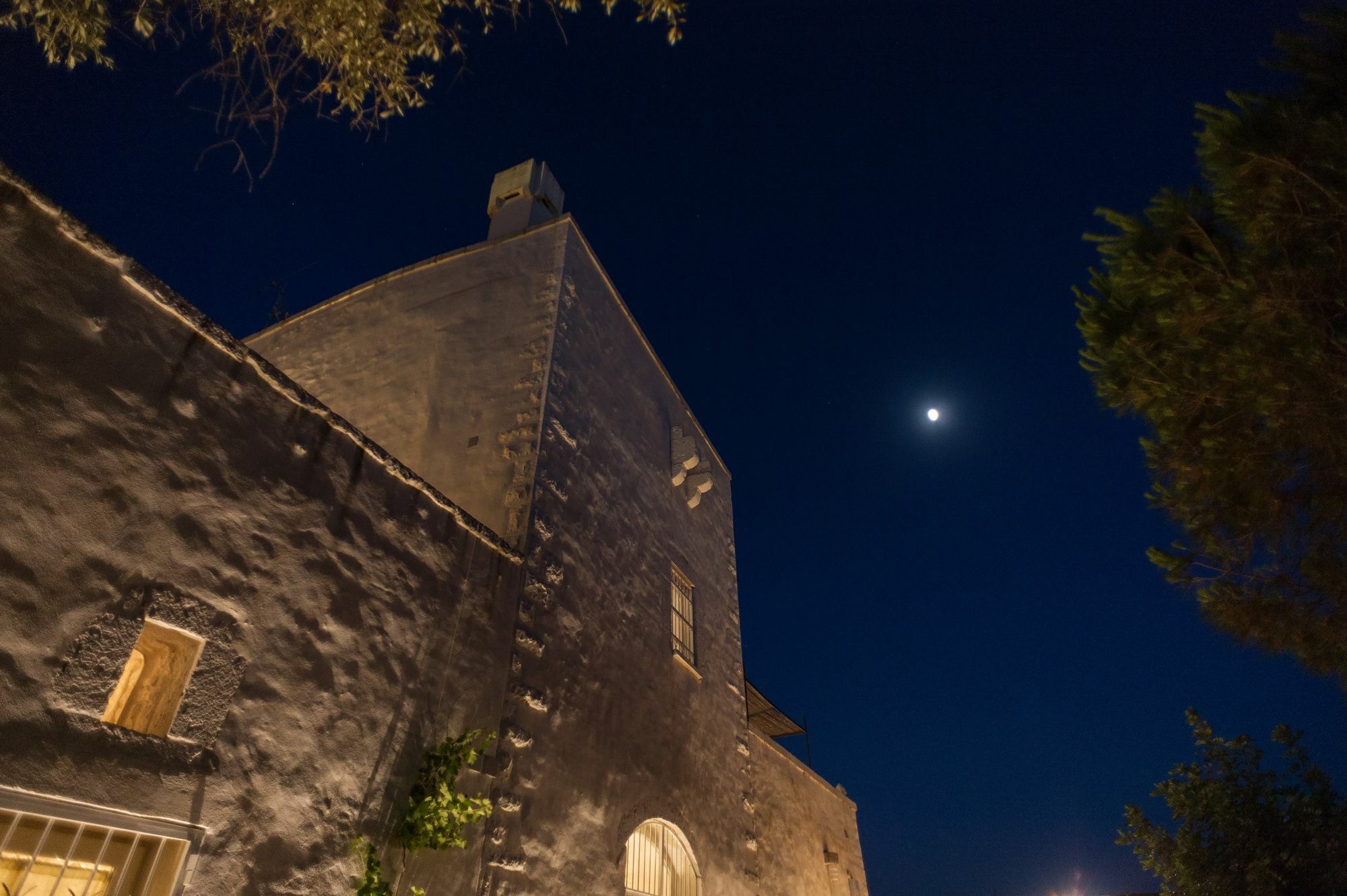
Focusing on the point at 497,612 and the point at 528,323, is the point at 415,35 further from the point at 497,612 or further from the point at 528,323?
the point at 497,612

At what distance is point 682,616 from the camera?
879 centimetres

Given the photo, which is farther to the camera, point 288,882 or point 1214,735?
point 1214,735

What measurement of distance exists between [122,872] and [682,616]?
6.47 m

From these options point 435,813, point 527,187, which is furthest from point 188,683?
point 527,187

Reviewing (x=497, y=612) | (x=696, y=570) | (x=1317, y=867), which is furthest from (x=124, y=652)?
(x=1317, y=867)

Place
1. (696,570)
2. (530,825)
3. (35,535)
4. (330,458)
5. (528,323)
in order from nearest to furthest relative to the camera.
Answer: (35,535)
(330,458)
(530,825)
(528,323)
(696,570)

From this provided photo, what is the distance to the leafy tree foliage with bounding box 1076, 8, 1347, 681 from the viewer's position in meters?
5.08

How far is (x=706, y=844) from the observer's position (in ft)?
24.7

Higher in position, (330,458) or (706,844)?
(330,458)

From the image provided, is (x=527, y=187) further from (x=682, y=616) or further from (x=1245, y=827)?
(x=1245, y=827)

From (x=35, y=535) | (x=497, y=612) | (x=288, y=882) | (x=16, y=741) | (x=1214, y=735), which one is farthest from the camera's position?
(x=1214, y=735)

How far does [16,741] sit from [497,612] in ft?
9.78

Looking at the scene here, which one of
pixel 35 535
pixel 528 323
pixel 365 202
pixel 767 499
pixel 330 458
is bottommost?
pixel 35 535

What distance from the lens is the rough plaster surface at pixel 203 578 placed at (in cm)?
279
